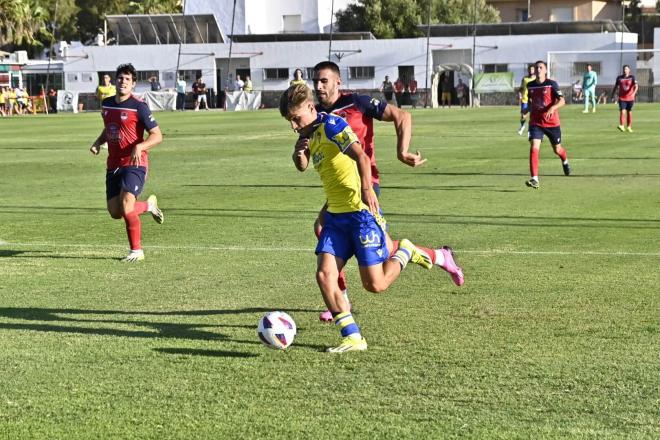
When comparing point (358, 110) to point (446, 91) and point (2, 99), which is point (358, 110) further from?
point (446, 91)

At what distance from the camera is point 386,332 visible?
25.0ft

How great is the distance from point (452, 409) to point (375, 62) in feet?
221

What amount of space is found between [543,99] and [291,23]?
70.0 meters

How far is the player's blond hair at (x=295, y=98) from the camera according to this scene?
7000mm

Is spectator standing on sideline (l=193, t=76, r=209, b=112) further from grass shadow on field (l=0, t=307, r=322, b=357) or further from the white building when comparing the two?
grass shadow on field (l=0, t=307, r=322, b=357)

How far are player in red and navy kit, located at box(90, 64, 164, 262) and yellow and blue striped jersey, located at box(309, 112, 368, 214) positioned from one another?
4.66 m

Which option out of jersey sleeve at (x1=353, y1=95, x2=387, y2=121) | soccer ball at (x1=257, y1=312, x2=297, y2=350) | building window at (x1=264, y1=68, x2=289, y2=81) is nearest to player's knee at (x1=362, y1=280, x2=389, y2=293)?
soccer ball at (x1=257, y1=312, x2=297, y2=350)

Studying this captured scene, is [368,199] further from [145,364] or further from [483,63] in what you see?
[483,63]

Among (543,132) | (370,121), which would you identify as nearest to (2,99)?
(543,132)

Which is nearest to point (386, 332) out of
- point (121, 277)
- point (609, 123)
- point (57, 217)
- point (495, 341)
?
point (495, 341)

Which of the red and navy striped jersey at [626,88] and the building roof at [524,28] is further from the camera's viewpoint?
the building roof at [524,28]

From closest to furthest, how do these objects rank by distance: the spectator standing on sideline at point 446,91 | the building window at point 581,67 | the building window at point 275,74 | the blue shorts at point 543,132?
the blue shorts at point 543,132 → the building window at point 581,67 → the spectator standing on sideline at point 446,91 → the building window at point 275,74

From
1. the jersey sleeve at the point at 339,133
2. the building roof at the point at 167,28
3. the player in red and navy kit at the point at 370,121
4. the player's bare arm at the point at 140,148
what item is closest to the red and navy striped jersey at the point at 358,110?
the player in red and navy kit at the point at 370,121

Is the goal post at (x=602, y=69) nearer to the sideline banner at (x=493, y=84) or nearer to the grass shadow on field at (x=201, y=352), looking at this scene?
the sideline banner at (x=493, y=84)
